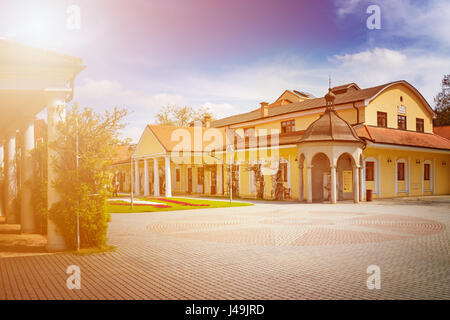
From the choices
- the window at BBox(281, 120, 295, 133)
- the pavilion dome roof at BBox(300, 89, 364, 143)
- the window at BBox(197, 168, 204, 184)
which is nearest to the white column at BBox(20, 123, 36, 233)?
the pavilion dome roof at BBox(300, 89, 364, 143)

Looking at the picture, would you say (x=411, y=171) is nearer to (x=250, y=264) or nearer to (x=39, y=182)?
(x=250, y=264)

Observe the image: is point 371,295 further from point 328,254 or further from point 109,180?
point 109,180

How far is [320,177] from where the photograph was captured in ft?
86.9

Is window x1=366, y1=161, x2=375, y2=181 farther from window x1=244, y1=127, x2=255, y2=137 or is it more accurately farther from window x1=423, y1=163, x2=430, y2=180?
window x1=244, y1=127, x2=255, y2=137

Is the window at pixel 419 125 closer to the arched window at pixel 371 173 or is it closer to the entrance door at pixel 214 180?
the arched window at pixel 371 173

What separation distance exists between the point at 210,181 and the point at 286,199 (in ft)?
31.6

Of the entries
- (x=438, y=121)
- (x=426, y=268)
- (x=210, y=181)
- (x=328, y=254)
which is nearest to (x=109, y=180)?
(x=328, y=254)

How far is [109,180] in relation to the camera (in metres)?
9.94

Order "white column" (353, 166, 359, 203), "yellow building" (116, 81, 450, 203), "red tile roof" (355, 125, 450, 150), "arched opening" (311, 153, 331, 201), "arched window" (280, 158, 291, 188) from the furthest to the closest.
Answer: "arched window" (280, 158, 291, 188) < "red tile roof" (355, 125, 450, 150) < "arched opening" (311, 153, 331, 201) < "yellow building" (116, 81, 450, 203) < "white column" (353, 166, 359, 203)

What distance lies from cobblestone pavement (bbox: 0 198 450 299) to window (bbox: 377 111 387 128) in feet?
55.1

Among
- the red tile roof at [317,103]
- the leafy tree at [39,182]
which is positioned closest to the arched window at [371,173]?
the red tile roof at [317,103]

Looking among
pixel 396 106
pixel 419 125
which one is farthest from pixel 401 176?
pixel 419 125

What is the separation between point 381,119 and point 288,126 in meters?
7.61

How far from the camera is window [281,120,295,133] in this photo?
109 ft
